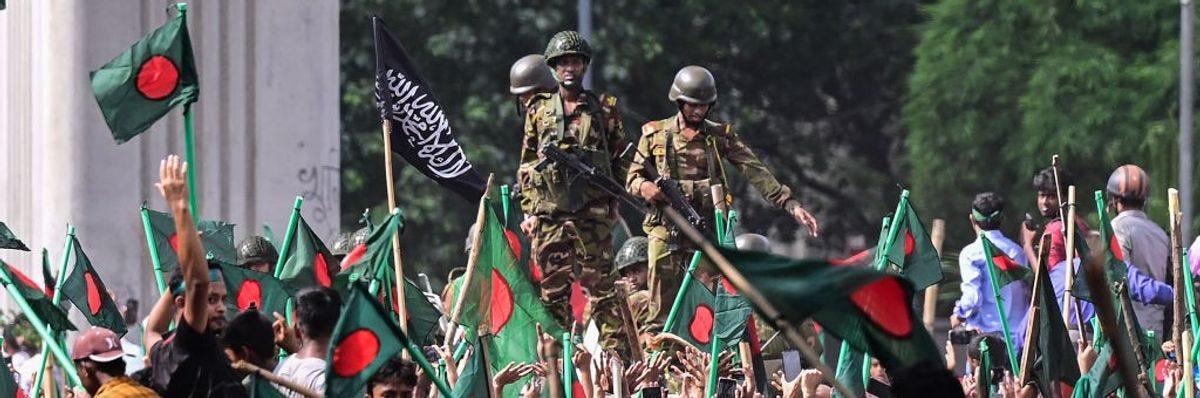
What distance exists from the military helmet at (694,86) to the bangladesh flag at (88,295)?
8.45 ft

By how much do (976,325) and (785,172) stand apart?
62.0 ft

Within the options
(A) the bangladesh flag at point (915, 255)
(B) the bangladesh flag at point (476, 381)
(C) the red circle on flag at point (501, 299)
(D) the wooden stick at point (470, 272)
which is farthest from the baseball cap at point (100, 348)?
(A) the bangladesh flag at point (915, 255)

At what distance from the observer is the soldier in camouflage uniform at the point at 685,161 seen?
42.5 ft

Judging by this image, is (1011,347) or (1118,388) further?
(1011,347)

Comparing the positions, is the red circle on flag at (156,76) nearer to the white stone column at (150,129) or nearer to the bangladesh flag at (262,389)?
the bangladesh flag at (262,389)

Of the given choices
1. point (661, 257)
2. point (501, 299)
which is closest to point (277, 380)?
point (501, 299)

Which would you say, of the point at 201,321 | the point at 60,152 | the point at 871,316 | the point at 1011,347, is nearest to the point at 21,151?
the point at 60,152

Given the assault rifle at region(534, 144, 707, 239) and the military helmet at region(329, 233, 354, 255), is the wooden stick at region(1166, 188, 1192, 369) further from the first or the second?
the military helmet at region(329, 233, 354, 255)

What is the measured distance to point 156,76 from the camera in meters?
10.1

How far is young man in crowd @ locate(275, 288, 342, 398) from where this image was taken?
27.6 ft

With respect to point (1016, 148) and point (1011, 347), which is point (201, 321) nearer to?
point (1011, 347)

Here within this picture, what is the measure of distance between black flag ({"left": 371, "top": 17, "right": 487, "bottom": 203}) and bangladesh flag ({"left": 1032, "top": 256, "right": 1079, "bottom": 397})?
2.97 metres

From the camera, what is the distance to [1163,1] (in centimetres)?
2628

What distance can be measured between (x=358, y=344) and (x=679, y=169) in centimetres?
530
